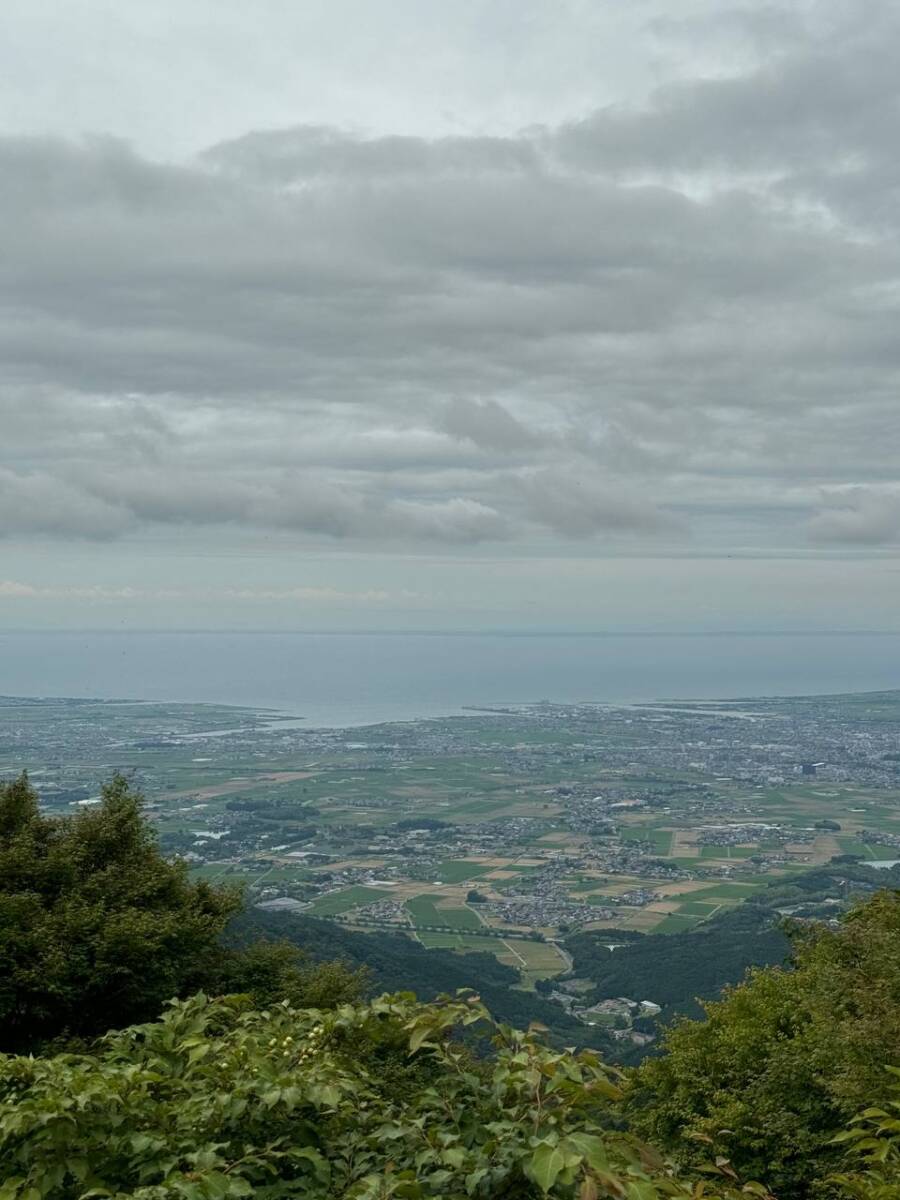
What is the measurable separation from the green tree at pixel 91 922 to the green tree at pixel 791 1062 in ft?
24.7

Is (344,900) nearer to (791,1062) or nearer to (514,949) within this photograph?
(514,949)

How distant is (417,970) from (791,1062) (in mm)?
24110

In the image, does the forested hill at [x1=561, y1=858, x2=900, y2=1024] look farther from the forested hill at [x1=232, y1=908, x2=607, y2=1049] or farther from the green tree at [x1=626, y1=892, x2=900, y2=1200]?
the green tree at [x1=626, y1=892, x2=900, y2=1200]

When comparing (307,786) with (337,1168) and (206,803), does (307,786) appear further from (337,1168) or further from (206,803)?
(337,1168)

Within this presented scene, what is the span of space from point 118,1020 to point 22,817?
4388 mm

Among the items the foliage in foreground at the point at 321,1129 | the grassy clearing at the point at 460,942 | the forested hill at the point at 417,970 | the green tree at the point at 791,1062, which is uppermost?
the foliage in foreground at the point at 321,1129

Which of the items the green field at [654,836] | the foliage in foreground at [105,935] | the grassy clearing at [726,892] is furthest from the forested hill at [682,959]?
the green field at [654,836]

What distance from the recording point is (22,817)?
17.5 metres

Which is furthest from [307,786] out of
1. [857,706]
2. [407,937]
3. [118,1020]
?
[857,706]

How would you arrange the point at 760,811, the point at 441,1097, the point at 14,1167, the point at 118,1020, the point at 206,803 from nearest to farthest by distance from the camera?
the point at 14,1167
the point at 441,1097
the point at 118,1020
the point at 206,803
the point at 760,811

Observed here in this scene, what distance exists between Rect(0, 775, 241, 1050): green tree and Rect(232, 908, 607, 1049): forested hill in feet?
38.9

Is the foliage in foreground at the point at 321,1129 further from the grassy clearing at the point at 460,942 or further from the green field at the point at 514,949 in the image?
the grassy clearing at the point at 460,942

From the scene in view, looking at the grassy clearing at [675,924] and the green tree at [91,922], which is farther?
the grassy clearing at [675,924]

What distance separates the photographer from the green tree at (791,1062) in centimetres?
1252
